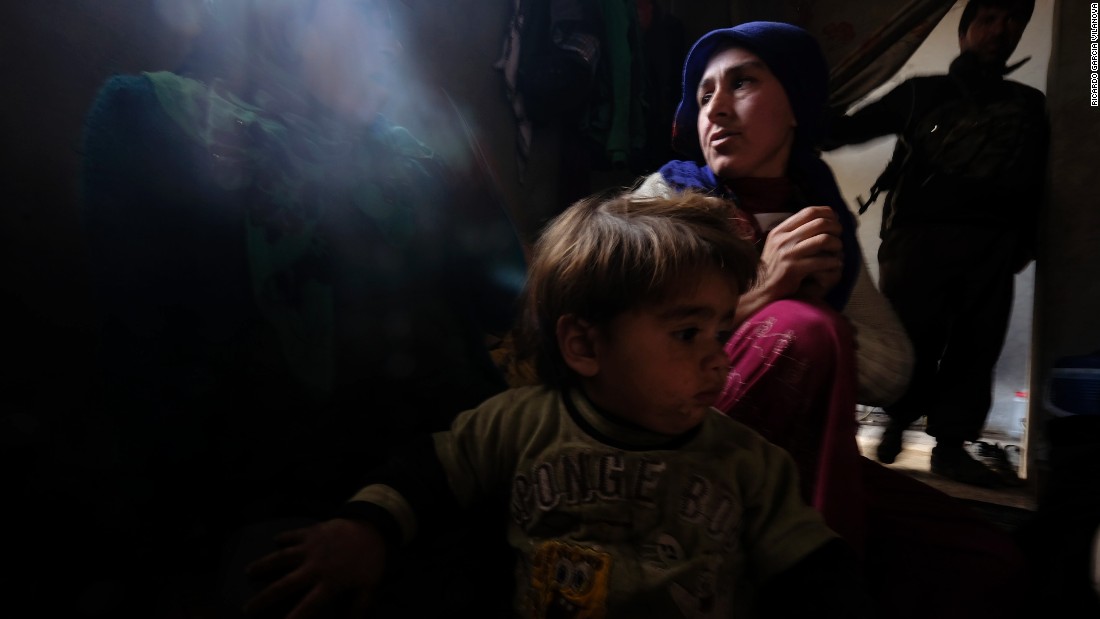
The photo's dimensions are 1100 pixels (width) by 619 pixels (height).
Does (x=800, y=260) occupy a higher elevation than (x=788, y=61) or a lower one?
lower

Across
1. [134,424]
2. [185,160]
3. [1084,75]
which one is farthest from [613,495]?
[1084,75]

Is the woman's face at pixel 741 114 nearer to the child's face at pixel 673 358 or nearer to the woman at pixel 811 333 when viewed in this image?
the woman at pixel 811 333

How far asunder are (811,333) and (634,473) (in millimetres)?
384

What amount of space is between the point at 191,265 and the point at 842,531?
0.88 meters

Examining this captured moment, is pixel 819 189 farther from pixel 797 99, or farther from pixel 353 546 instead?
pixel 353 546

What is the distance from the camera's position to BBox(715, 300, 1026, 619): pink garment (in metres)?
0.79

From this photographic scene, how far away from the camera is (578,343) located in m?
0.67

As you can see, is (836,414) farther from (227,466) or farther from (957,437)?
(957,437)

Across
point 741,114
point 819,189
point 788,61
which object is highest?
point 788,61

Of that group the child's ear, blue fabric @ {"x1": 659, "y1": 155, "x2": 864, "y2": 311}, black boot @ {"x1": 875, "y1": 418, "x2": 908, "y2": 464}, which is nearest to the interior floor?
black boot @ {"x1": 875, "y1": 418, "x2": 908, "y2": 464}

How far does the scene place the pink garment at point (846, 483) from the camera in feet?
2.59

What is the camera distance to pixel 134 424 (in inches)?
24.4

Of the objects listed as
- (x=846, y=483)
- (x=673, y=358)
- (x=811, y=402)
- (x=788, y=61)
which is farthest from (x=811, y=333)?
Result: (x=788, y=61)

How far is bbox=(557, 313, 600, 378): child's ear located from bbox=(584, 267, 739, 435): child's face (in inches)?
1.0
